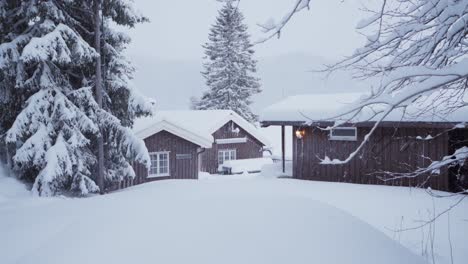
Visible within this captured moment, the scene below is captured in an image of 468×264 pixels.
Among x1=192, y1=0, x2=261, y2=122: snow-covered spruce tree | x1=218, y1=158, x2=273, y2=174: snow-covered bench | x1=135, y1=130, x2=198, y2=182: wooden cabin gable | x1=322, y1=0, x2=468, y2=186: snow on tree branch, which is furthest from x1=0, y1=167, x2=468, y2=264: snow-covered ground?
x1=192, y1=0, x2=261, y2=122: snow-covered spruce tree

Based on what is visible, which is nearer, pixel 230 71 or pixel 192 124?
pixel 192 124

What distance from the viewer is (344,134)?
15.7 meters

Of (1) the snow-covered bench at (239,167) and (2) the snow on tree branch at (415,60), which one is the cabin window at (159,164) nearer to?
(1) the snow-covered bench at (239,167)

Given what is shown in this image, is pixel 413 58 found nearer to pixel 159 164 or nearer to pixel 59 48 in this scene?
pixel 59 48

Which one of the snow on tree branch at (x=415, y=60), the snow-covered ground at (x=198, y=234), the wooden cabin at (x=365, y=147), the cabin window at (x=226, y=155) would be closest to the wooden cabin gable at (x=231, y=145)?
the cabin window at (x=226, y=155)

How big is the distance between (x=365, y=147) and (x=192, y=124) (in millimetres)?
16586

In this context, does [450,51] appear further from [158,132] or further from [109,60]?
[158,132]

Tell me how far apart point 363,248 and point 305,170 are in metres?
12.9

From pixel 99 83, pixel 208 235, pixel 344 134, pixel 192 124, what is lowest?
pixel 208 235

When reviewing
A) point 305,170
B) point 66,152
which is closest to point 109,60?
point 66,152

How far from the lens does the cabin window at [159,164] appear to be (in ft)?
63.2

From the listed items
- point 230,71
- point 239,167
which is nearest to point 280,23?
point 239,167

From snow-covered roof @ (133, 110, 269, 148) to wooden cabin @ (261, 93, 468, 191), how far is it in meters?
4.48

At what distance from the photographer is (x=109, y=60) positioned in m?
14.1
